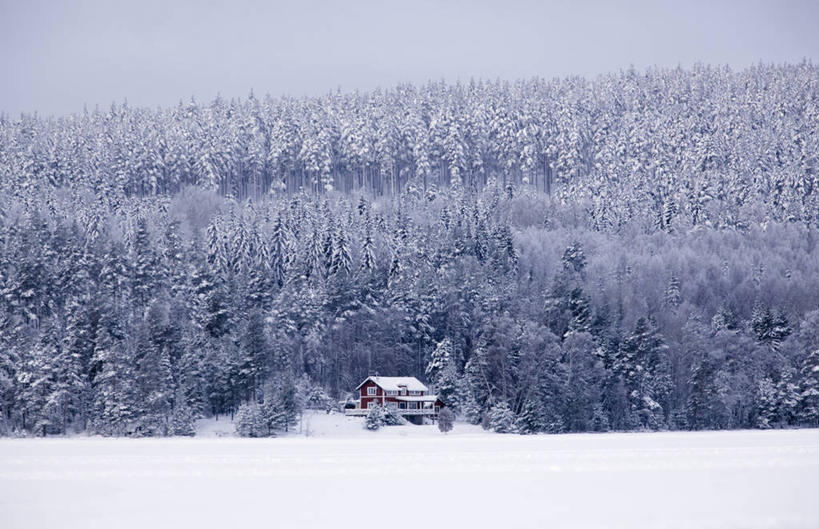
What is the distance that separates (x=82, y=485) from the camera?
29375mm

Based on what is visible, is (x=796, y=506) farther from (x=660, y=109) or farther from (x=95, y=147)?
(x=660, y=109)

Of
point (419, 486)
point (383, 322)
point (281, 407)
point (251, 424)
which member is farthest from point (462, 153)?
point (419, 486)

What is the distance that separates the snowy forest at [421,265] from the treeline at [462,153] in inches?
22.1

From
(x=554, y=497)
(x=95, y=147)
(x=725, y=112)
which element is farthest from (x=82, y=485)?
(x=725, y=112)

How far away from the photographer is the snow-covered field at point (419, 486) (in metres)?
24.4

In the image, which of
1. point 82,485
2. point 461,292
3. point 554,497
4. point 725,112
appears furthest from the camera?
point 725,112

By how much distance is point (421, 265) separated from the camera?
290 ft

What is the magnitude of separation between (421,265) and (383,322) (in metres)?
10.3

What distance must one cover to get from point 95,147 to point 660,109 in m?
106

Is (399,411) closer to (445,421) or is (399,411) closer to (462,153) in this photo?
(445,421)

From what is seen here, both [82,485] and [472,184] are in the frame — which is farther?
[472,184]

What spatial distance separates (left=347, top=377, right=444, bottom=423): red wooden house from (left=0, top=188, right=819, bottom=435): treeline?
207 cm

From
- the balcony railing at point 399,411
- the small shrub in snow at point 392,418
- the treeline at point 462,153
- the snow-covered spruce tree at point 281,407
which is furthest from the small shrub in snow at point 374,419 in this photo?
the treeline at point 462,153

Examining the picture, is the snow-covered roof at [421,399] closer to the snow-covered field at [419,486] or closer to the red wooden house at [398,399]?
the red wooden house at [398,399]
